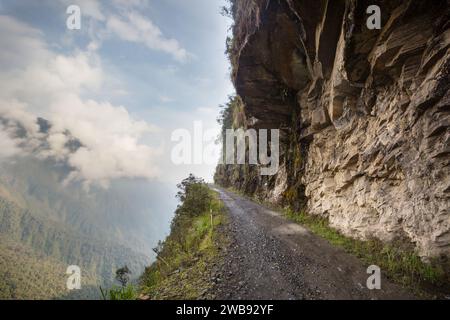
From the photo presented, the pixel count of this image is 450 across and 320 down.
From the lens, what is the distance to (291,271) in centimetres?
666

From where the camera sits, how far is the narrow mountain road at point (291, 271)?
546 centimetres

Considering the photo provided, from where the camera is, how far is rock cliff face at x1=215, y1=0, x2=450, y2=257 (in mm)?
6070

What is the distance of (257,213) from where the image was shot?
15.5 metres

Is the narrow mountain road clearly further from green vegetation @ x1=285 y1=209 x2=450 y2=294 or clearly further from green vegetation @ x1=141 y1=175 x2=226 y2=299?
green vegetation @ x1=141 y1=175 x2=226 y2=299

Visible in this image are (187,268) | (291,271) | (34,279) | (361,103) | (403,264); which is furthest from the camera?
(34,279)

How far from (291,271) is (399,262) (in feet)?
10.0

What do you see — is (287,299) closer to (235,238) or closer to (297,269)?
(297,269)

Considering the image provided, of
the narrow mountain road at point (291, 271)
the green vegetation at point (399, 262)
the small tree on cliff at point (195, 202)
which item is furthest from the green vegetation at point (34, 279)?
the green vegetation at point (399, 262)

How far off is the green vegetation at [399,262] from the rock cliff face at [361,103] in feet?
1.17

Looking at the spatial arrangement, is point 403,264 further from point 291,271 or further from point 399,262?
point 291,271

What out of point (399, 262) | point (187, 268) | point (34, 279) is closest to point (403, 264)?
point (399, 262)

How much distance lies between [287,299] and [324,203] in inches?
313

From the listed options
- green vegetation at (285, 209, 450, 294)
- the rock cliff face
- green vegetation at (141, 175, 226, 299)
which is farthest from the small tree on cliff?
green vegetation at (285, 209, 450, 294)
